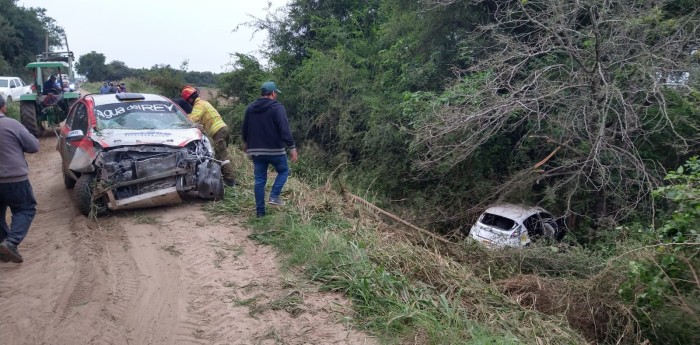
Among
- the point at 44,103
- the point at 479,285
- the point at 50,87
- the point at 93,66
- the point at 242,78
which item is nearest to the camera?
the point at 479,285

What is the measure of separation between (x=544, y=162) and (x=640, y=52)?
7.84ft

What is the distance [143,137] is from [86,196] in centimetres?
102

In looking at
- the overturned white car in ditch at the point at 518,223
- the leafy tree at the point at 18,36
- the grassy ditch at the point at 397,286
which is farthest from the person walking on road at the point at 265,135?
the leafy tree at the point at 18,36

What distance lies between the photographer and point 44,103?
15.4m

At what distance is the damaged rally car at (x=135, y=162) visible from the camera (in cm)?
691

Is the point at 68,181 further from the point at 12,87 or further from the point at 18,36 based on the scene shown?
the point at 18,36

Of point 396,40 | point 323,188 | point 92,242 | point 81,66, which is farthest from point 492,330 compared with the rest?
point 81,66

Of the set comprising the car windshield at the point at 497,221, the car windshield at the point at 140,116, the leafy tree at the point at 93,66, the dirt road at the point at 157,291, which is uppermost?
the car windshield at the point at 140,116

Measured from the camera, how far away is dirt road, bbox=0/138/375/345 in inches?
161

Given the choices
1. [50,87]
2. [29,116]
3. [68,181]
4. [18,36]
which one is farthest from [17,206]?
[18,36]

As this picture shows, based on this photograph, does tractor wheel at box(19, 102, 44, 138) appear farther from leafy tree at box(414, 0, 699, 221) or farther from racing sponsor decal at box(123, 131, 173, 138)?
leafy tree at box(414, 0, 699, 221)

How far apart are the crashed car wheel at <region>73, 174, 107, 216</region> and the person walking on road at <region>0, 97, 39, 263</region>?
1.19 m

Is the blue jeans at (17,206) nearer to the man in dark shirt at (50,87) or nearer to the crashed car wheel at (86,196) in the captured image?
the crashed car wheel at (86,196)

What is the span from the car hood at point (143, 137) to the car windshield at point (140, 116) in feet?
0.85
